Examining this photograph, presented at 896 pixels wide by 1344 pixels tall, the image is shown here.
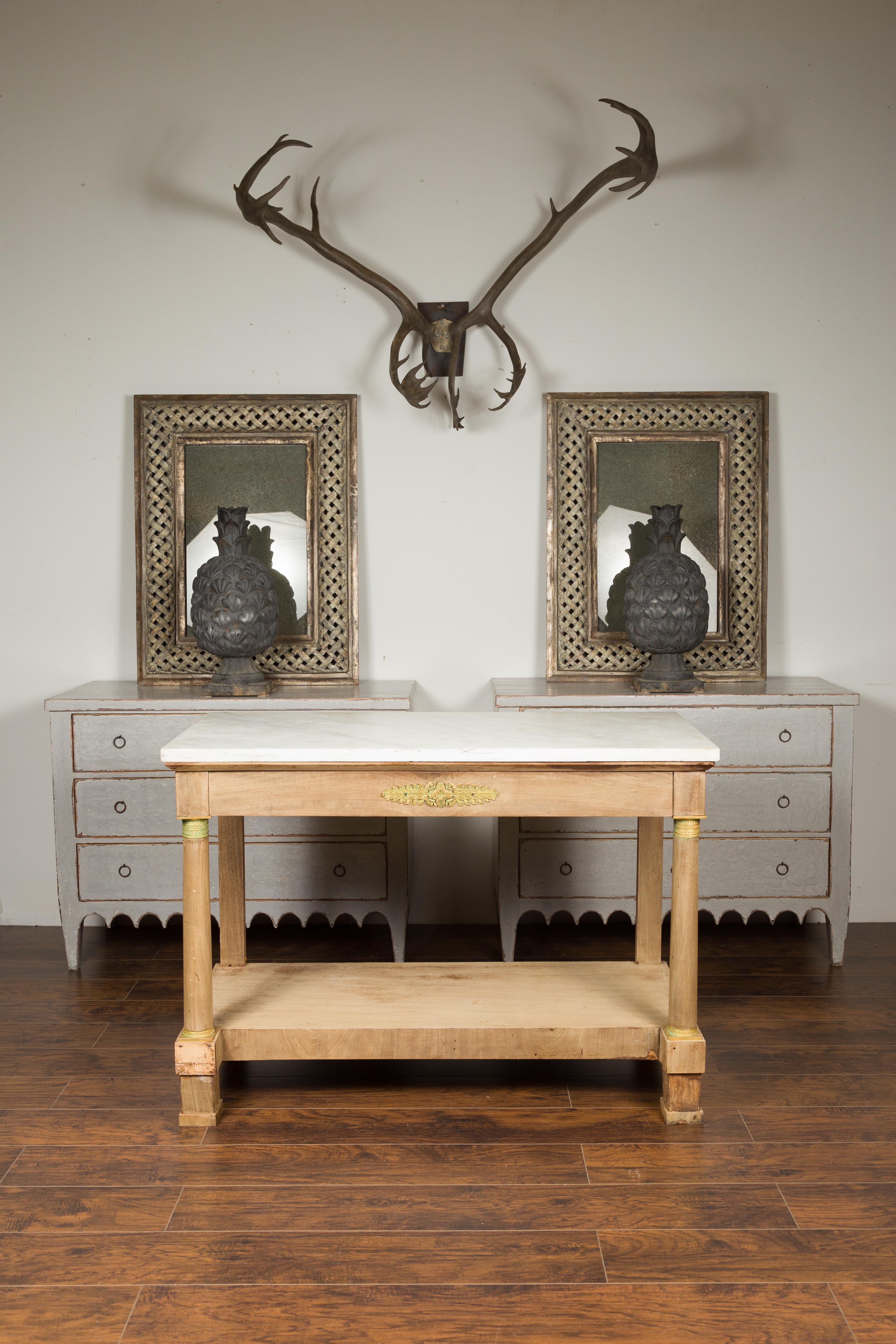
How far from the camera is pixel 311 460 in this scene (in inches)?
147

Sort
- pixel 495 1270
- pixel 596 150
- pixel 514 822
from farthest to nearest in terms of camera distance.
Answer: pixel 596 150, pixel 514 822, pixel 495 1270

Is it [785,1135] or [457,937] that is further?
[457,937]

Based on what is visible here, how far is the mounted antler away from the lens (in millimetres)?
3414

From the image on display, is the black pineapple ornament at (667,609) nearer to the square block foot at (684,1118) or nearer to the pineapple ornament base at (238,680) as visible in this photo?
the pineapple ornament base at (238,680)

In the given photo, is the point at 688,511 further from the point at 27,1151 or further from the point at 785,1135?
the point at 27,1151

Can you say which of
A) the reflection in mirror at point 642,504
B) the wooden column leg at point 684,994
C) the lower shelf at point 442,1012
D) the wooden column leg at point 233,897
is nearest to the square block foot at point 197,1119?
the lower shelf at point 442,1012

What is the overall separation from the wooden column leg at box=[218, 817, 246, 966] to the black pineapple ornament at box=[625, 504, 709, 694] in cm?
139

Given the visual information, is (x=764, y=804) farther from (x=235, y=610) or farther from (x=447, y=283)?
(x=447, y=283)

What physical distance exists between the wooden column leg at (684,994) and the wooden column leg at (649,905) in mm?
440

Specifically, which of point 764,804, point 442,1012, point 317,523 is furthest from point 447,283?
point 442,1012

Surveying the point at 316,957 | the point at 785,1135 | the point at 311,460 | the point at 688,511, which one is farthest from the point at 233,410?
the point at 785,1135

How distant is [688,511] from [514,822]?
50.0 inches

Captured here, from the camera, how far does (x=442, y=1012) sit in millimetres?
2566

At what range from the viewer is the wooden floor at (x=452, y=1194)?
1.81 meters
